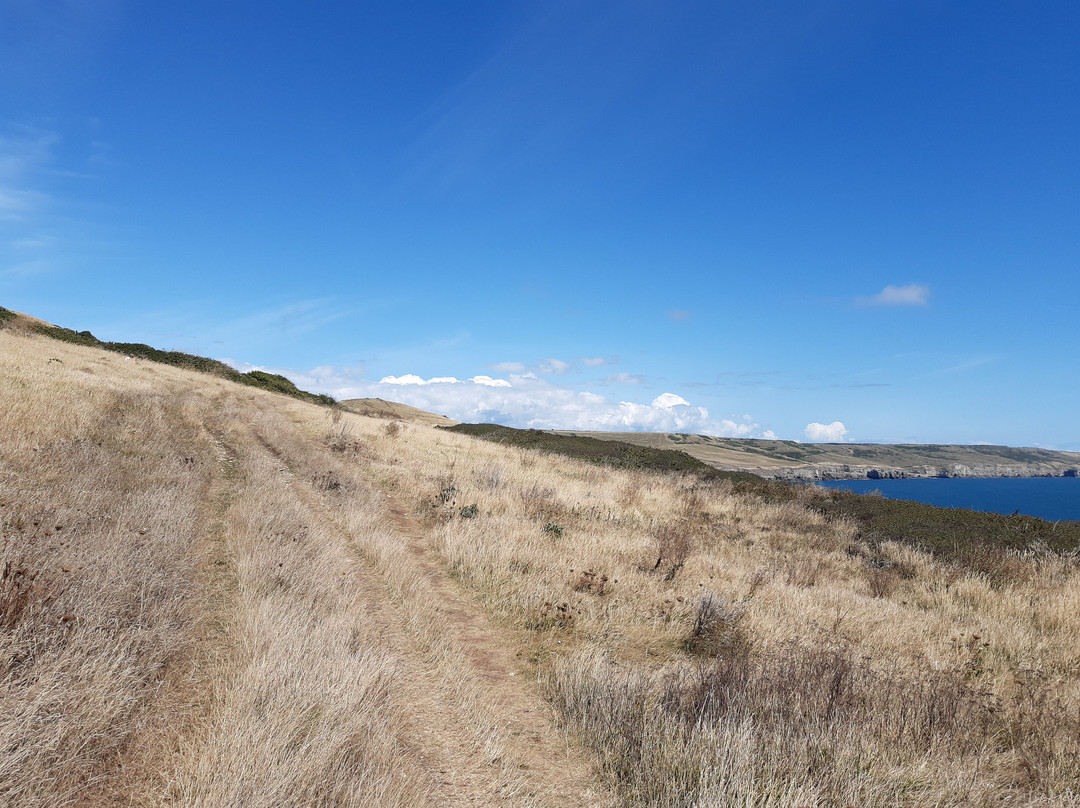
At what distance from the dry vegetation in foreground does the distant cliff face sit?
277ft

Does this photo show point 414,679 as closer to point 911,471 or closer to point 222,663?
point 222,663

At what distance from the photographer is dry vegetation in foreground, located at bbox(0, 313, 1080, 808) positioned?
358 cm

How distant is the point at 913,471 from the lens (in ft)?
444

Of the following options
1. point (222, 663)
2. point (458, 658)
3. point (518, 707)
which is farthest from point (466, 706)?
point (222, 663)

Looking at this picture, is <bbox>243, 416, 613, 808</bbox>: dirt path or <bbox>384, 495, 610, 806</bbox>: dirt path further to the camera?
<bbox>384, 495, 610, 806</bbox>: dirt path

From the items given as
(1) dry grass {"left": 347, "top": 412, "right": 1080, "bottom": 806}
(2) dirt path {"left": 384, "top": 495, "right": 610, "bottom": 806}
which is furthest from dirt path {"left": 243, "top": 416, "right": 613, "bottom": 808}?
(1) dry grass {"left": 347, "top": 412, "right": 1080, "bottom": 806}

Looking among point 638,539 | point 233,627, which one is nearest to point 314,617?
point 233,627

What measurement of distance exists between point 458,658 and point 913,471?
161 m

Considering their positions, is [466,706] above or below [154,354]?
below

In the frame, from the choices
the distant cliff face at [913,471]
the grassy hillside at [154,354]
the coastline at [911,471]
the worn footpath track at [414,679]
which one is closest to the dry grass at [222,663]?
the worn footpath track at [414,679]

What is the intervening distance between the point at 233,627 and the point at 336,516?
252 inches

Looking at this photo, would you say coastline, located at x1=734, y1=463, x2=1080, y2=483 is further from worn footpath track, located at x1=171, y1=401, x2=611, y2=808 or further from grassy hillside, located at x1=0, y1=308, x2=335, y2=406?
worn footpath track, located at x1=171, y1=401, x2=611, y2=808

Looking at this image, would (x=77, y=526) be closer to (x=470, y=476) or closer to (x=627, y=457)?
(x=470, y=476)

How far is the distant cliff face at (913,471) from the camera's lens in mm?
103438
